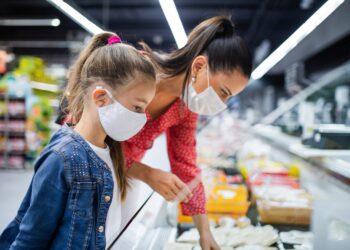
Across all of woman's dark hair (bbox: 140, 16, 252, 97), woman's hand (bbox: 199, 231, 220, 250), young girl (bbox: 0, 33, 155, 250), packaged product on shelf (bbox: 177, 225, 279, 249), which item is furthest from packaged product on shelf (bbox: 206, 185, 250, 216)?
Result: young girl (bbox: 0, 33, 155, 250)

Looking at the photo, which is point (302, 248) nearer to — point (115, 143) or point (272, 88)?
point (115, 143)

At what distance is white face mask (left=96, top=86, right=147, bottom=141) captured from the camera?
1075mm

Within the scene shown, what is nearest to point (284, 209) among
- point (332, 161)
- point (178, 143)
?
point (332, 161)

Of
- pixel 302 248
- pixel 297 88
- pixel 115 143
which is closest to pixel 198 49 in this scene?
pixel 115 143

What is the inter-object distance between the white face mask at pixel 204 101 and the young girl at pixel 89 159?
50 centimetres

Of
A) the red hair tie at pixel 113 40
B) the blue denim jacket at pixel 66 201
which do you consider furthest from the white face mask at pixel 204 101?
the blue denim jacket at pixel 66 201

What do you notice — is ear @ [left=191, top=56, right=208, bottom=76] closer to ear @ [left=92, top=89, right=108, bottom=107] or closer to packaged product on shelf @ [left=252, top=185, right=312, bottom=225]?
ear @ [left=92, top=89, right=108, bottom=107]

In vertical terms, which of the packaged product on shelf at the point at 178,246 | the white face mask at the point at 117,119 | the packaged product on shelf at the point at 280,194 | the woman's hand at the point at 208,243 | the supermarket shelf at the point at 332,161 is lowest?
the packaged product on shelf at the point at 178,246

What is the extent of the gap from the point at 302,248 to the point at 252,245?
0.77ft

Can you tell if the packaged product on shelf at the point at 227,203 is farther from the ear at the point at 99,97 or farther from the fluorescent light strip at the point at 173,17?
the ear at the point at 99,97

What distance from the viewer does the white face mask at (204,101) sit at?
Answer: 158 cm

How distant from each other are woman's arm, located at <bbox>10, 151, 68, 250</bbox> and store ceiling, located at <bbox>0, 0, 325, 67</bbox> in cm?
786

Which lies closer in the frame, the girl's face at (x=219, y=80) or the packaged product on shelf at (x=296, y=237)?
the girl's face at (x=219, y=80)

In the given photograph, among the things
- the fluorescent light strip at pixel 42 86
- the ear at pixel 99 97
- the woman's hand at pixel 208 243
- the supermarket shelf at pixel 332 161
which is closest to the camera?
the ear at pixel 99 97
